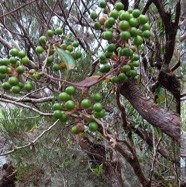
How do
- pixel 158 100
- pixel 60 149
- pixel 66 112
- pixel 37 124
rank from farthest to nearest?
pixel 60 149, pixel 37 124, pixel 158 100, pixel 66 112

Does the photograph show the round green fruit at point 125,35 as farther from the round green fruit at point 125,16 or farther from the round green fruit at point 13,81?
the round green fruit at point 13,81

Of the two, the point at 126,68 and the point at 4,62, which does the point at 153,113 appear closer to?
the point at 126,68

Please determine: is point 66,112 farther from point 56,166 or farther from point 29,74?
point 56,166

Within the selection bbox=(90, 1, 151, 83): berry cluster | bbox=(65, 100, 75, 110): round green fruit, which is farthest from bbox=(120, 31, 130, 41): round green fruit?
bbox=(65, 100, 75, 110): round green fruit

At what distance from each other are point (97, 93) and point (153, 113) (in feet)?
0.54

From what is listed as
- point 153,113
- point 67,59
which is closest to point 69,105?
point 67,59

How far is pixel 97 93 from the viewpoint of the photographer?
23.2 inches

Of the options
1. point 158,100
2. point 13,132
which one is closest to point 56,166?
point 13,132

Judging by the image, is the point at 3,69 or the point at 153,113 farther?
the point at 153,113

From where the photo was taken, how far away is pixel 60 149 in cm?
182

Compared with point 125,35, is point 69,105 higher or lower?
lower

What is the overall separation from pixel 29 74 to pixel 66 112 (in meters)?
0.12

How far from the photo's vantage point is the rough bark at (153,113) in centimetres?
68

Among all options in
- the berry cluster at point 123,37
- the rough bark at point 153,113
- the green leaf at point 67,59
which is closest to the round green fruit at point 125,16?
A: the berry cluster at point 123,37
